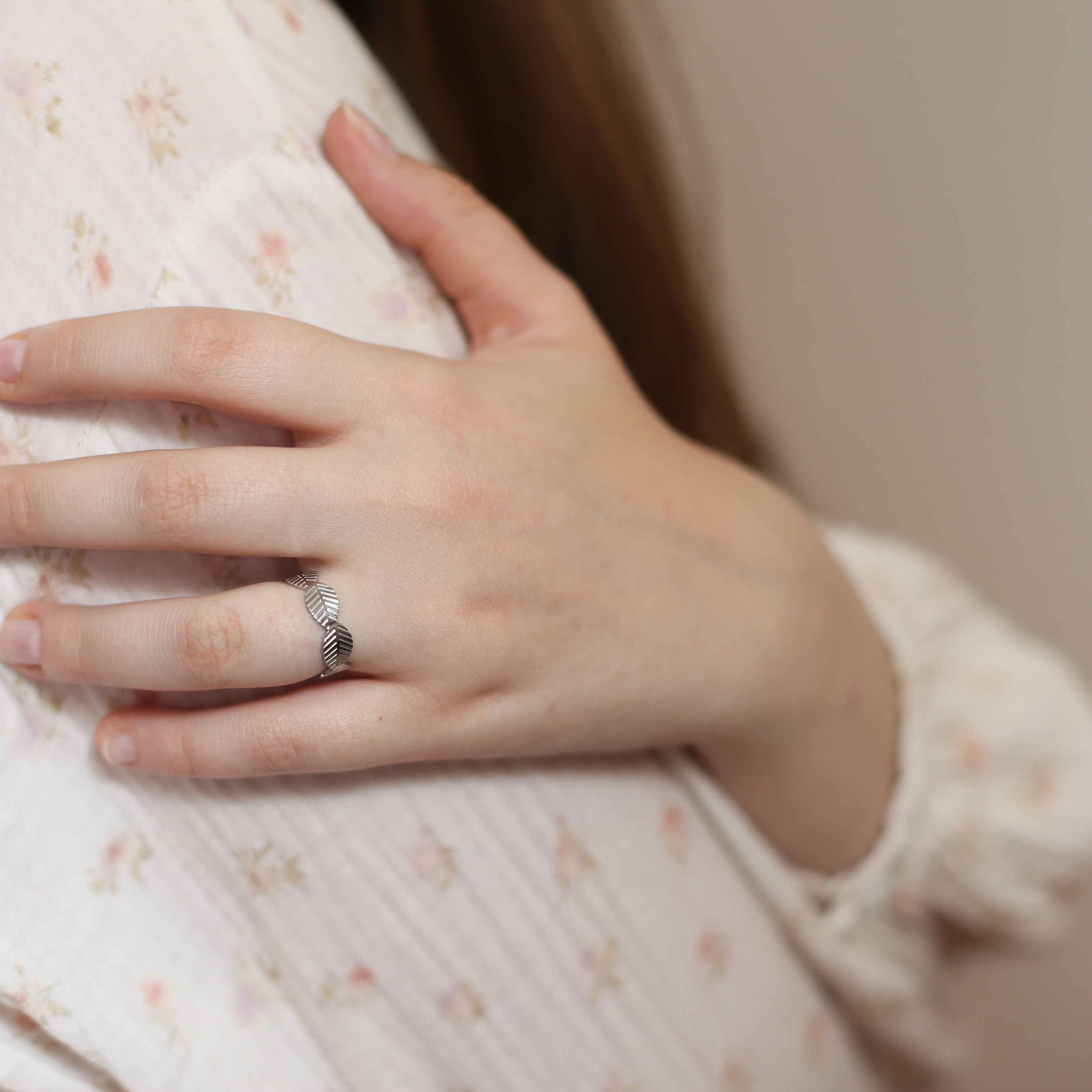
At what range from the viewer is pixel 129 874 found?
0.43 metres

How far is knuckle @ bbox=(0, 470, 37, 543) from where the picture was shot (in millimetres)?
379

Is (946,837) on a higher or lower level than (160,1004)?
lower

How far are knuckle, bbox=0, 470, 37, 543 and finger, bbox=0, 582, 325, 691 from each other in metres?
0.04

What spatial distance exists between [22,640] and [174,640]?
0.07m

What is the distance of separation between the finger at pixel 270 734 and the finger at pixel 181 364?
0.46 ft

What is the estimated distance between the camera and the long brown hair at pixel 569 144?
80 cm

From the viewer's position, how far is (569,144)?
850 mm

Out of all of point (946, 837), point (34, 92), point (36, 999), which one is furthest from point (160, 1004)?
point (946, 837)

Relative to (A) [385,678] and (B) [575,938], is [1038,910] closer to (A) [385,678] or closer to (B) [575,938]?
(B) [575,938]

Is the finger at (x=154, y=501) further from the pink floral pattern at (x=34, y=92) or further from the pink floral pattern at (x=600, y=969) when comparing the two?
the pink floral pattern at (x=600, y=969)

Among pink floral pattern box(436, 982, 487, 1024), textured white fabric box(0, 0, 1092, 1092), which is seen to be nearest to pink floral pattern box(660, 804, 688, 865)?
textured white fabric box(0, 0, 1092, 1092)

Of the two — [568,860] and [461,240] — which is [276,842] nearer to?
[568,860]

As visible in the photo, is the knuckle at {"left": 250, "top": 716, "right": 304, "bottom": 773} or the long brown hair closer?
the knuckle at {"left": 250, "top": 716, "right": 304, "bottom": 773}

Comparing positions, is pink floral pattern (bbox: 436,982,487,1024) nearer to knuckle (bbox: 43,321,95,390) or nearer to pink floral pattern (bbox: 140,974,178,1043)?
pink floral pattern (bbox: 140,974,178,1043)
